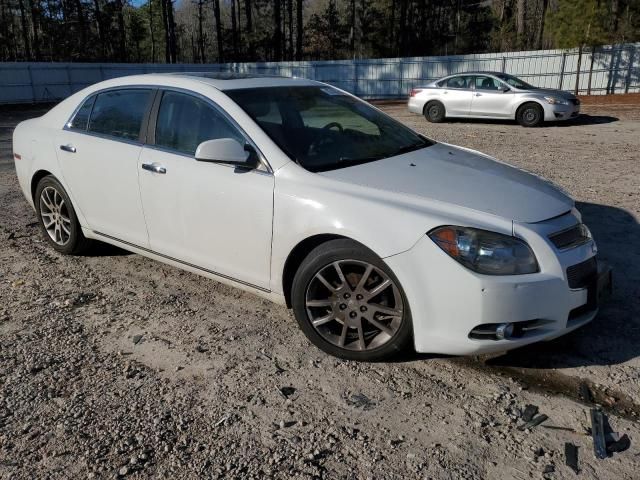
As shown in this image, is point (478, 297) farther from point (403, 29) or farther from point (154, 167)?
point (403, 29)

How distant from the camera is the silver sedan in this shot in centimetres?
1488

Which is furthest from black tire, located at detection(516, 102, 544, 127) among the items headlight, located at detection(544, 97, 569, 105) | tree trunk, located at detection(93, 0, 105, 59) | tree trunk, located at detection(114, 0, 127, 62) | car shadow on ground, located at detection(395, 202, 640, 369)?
tree trunk, located at detection(93, 0, 105, 59)

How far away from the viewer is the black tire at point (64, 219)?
16.2ft

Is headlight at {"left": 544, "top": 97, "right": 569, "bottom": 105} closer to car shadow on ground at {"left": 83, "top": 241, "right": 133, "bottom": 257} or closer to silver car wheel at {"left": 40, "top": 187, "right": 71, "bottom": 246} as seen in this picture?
car shadow on ground at {"left": 83, "top": 241, "right": 133, "bottom": 257}

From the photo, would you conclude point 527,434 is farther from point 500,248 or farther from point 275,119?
point 275,119

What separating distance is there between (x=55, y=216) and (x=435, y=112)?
13313 millimetres

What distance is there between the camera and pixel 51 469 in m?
2.51

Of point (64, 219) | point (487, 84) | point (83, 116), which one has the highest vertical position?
point (83, 116)

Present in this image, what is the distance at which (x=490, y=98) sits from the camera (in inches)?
607

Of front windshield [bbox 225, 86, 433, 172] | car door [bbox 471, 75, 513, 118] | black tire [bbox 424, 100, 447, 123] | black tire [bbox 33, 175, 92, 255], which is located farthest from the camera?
black tire [bbox 424, 100, 447, 123]

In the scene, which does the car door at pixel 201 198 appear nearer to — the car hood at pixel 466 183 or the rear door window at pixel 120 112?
the rear door window at pixel 120 112

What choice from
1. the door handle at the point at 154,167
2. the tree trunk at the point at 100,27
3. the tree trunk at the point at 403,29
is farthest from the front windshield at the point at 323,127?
the tree trunk at the point at 100,27

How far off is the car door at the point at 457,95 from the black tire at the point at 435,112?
18 centimetres

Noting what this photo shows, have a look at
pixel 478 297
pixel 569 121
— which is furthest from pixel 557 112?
pixel 478 297
